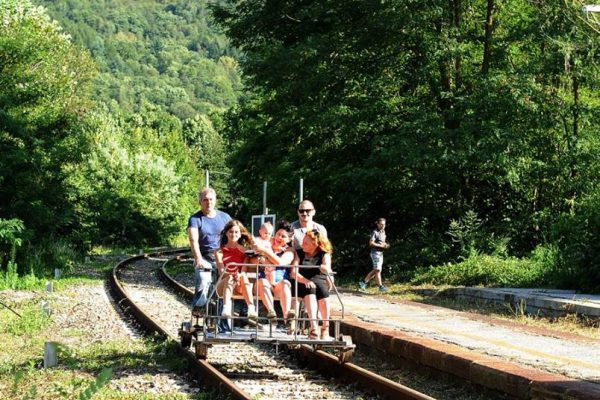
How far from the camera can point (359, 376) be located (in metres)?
10.4

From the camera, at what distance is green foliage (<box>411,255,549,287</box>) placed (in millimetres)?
21391

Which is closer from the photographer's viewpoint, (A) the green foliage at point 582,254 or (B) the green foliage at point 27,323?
(B) the green foliage at point 27,323

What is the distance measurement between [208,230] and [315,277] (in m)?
1.44

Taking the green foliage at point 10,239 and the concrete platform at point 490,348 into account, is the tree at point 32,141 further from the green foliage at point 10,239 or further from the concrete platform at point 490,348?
the concrete platform at point 490,348

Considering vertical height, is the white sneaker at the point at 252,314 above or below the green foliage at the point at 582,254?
below

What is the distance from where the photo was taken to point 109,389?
32.1ft

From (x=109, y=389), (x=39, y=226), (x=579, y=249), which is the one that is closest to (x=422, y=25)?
(x=579, y=249)

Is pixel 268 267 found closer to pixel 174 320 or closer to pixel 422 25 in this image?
pixel 174 320

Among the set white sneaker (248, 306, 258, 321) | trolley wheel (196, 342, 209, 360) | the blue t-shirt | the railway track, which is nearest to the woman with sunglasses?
the railway track

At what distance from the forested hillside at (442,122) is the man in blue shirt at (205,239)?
11.0 meters

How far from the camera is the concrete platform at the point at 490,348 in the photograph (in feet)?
29.4

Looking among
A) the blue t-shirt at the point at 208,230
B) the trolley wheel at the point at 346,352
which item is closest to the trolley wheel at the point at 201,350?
the blue t-shirt at the point at 208,230

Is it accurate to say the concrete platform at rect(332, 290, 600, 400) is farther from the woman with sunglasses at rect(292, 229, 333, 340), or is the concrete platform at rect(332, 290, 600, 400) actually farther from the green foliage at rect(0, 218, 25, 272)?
the green foliage at rect(0, 218, 25, 272)

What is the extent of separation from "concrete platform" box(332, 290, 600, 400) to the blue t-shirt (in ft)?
8.49
